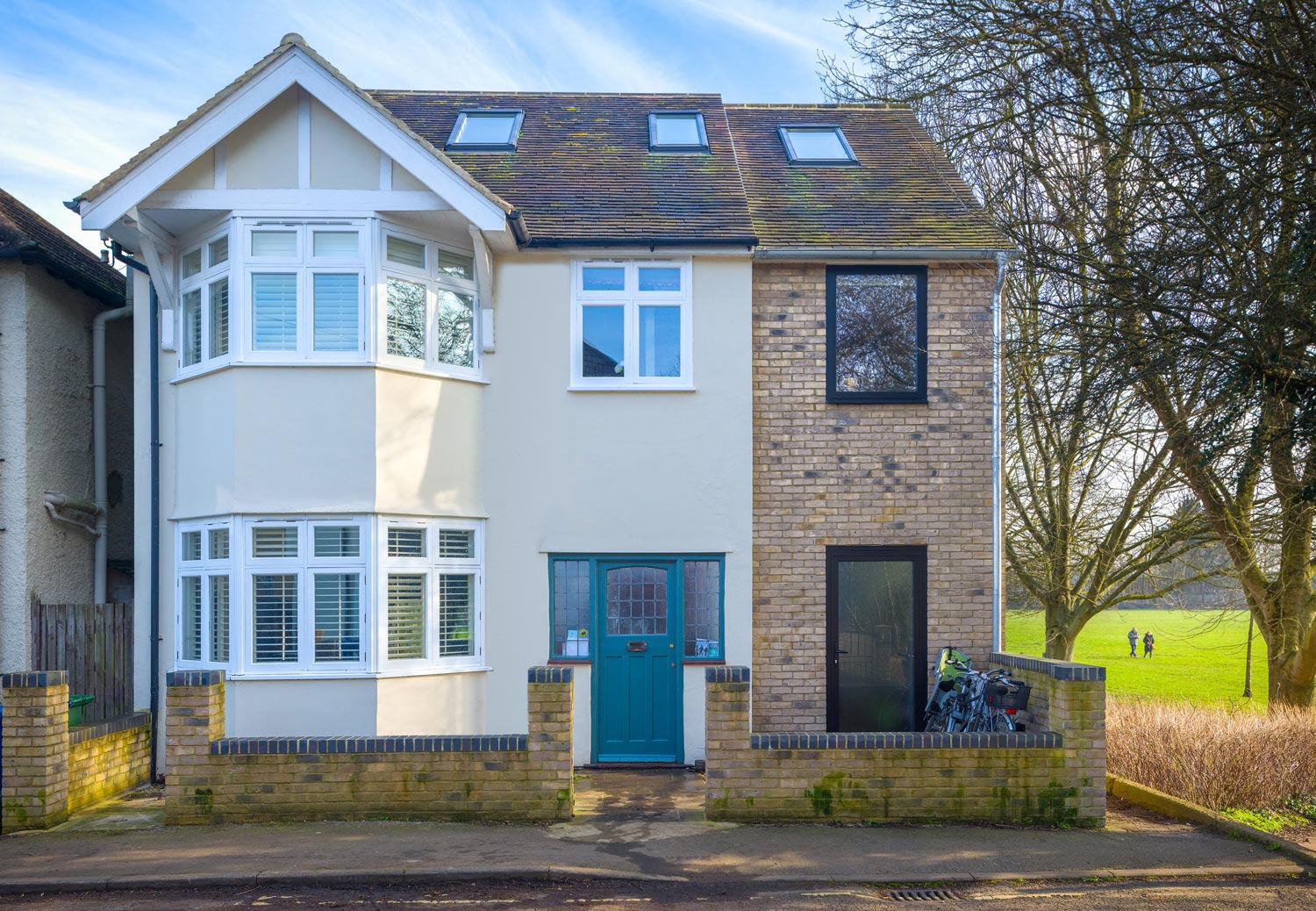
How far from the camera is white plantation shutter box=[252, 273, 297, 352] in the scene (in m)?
10.1

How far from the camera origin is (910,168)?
42.7 feet

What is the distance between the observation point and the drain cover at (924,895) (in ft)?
22.5

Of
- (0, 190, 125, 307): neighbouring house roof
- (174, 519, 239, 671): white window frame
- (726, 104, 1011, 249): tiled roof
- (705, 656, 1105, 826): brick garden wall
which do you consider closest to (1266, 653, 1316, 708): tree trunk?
(705, 656, 1105, 826): brick garden wall

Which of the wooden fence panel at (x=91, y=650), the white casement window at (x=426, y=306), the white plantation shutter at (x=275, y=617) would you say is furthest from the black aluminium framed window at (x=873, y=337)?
the wooden fence panel at (x=91, y=650)

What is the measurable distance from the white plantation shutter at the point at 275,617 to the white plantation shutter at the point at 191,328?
2450 mm

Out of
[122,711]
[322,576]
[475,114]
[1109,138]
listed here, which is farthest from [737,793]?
[475,114]

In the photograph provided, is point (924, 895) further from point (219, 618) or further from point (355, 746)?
point (219, 618)

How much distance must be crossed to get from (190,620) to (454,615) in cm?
262

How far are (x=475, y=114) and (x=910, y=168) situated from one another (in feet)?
18.7

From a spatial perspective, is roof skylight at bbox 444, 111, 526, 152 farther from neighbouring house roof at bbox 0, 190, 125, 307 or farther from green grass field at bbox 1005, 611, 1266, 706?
green grass field at bbox 1005, 611, 1266, 706

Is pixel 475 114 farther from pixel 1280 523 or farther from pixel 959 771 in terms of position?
pixel 1280 523

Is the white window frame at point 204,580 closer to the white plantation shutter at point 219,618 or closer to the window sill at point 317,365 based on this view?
the white plantation shutter at point 219,618

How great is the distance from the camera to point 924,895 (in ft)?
22.7

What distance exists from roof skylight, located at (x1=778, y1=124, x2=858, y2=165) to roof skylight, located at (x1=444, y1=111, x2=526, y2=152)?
11.5 feet
